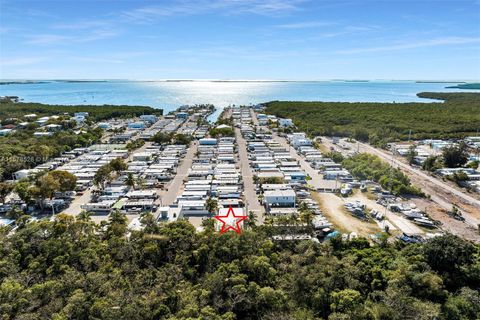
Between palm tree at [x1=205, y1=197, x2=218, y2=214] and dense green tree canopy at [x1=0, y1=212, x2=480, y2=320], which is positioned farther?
palm tree at [x1=205, y1=197, x2=218, y2=214]

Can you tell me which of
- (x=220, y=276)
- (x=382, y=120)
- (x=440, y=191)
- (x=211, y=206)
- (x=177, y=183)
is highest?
(x=382, y=120)

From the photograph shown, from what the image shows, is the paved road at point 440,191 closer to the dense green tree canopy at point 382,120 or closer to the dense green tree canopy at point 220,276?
the dense green tree canopy at point 220,276

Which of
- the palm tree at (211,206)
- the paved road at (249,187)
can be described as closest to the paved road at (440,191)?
the paved road at (249,187)

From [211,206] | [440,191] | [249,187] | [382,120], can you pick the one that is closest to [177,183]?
[249,187]

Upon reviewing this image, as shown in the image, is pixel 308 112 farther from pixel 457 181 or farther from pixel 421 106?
pixel 457 181

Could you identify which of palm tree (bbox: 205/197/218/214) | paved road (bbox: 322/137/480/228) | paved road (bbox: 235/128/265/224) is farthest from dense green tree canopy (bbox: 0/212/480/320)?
paved road (bbox: 322/137/480/228)

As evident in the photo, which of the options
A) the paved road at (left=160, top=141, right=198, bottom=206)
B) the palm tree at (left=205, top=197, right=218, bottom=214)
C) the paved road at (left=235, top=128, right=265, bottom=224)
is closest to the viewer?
the palm tree at (left=205, top=197, right=218, bottom=214)

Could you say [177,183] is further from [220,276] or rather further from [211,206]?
[220,276]

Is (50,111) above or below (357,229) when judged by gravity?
above

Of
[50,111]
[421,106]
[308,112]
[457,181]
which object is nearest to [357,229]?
[457,181]

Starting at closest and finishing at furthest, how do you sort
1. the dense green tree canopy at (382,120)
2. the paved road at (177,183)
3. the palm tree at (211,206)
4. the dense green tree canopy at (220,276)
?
the dense green tree canopy at (220,276) → the palm tree at (211,206) → the paved road at (177,183) → the dense green tree canopy at (382,120)

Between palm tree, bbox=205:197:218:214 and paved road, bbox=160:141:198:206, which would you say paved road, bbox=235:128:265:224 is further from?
paved road, bbox=160:141:198:206
